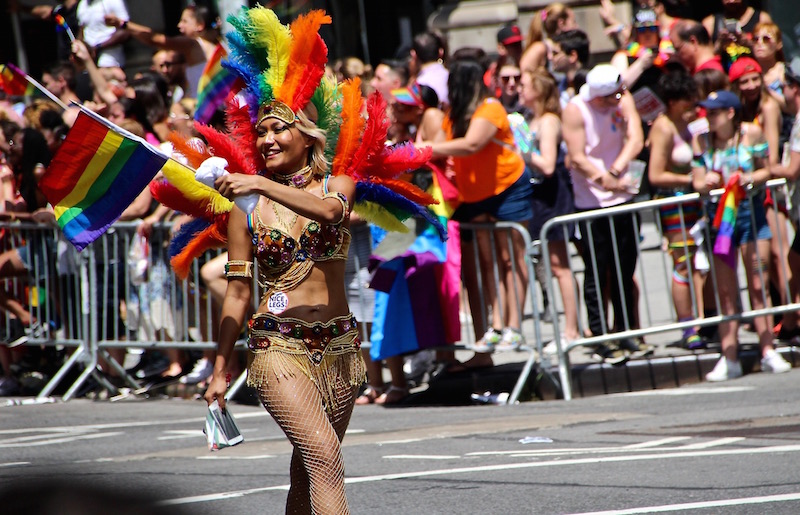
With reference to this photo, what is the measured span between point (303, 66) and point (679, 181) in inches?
209

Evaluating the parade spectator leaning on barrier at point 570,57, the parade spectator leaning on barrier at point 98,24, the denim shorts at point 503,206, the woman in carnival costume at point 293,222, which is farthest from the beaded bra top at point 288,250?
the parade spectator leaning on barrier at point 98,24

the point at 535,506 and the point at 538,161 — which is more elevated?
the point at 538,161

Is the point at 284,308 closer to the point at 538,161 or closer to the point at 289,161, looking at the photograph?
the point at 289,161

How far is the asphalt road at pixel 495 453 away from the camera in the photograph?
18.1ft

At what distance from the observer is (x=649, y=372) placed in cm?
916

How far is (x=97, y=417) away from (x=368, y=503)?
13.1 ft

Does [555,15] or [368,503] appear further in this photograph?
[555,15]

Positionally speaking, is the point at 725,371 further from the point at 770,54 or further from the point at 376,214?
the point at 376,214

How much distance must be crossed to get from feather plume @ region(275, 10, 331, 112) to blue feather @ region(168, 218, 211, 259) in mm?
796

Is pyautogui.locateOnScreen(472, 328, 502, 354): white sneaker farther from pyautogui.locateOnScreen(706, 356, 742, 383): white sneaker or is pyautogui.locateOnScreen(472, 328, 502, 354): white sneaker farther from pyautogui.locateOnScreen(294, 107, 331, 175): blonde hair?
pyautogui.locateOnScreen(294, 107, 331, 175): blonde hair

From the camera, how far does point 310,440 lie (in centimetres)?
419

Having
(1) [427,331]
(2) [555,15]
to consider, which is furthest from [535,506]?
(2) [555,15]

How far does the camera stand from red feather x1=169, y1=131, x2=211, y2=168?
495cm

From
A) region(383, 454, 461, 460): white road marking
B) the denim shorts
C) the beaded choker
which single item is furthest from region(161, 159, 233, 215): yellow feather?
the denim shorts
